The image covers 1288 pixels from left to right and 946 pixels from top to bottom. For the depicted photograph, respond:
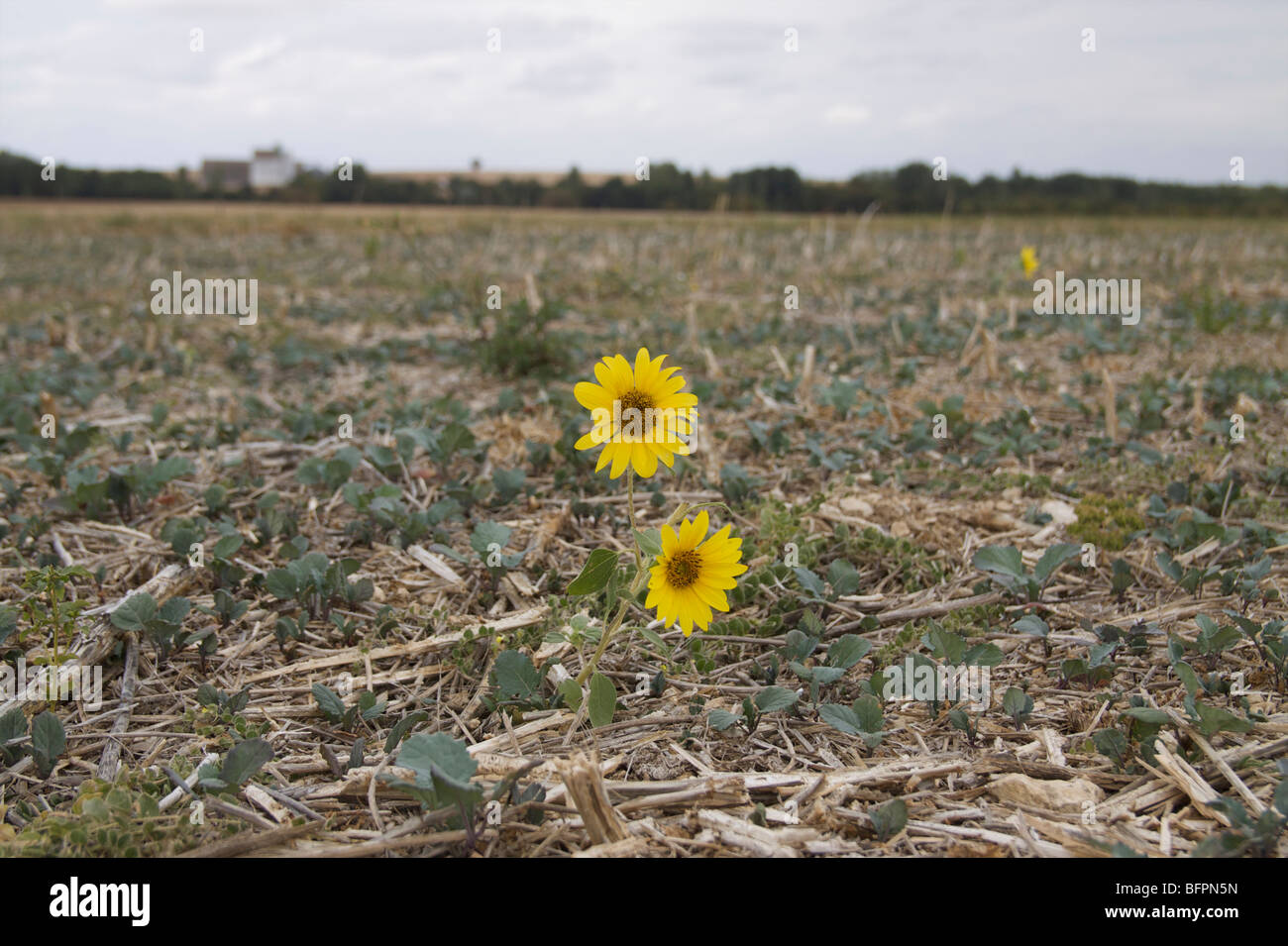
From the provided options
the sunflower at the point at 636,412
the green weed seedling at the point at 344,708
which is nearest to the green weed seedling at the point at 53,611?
the green weed seedling at the point at 344,708

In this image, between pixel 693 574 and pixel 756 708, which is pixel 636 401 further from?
pixel 756 708

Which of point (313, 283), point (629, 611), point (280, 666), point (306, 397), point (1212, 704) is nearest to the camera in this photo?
point (1212, 704)

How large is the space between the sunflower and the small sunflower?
0.72ft

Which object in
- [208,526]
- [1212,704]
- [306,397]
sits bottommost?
[1212,704]

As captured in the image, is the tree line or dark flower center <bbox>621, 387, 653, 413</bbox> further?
the tree line

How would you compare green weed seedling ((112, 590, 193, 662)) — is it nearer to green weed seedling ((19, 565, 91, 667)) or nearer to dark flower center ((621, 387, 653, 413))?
green weed seedling ((19, 565, 91, 667))

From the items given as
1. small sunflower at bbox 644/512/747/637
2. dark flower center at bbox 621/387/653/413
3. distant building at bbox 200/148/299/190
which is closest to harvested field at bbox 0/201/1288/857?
small sunflower at bbox 644/512/747/637

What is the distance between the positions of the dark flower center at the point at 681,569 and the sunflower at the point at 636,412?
255mm

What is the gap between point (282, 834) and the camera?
6.68ft

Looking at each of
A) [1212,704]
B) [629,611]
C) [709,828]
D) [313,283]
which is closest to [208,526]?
[629,611]

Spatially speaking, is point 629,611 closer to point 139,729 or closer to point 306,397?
point 139,729

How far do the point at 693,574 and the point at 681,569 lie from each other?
4 centimetres

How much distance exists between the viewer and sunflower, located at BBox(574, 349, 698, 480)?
7.52 feet
